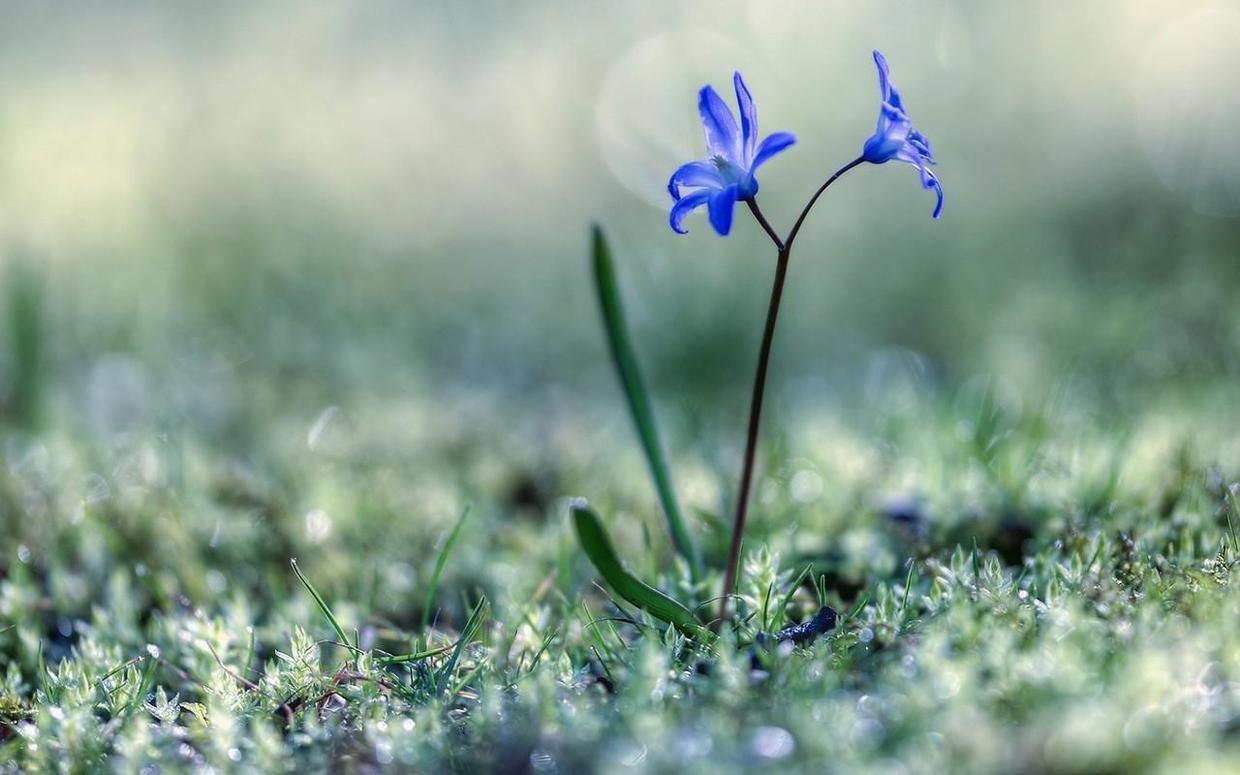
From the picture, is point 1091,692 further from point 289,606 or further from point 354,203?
point 354,203

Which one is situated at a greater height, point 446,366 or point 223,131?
point 223,131

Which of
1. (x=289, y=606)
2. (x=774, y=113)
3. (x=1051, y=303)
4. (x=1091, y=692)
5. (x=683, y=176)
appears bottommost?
(x=289, y=606)

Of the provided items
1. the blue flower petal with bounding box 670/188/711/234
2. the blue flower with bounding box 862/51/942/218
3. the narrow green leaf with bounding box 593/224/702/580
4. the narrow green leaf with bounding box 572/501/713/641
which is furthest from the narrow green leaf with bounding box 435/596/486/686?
the blue flower with bounding box 862/51/942/218

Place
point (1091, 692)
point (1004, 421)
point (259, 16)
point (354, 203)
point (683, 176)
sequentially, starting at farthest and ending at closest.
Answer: point (259, 16), point (354, 203), point (1004, 421), point (683, 176), point (1091, 692)

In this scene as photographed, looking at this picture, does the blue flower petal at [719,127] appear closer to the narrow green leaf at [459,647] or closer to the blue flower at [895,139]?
the blue flower at [895,139]

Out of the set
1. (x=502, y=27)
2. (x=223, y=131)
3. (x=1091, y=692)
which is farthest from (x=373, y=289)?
(x=1091, y=692)

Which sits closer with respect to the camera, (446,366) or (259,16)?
(446,366)
